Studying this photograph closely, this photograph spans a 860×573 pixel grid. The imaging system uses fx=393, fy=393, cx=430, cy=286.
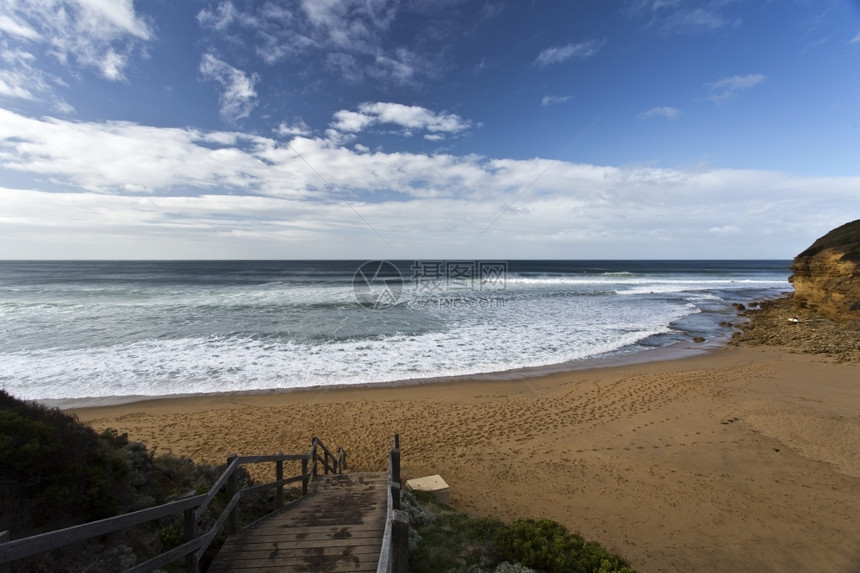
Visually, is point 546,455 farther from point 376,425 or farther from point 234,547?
point 234,547

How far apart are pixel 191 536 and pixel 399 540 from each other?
6.22 ft

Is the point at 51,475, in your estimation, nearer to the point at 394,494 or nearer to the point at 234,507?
the point at 234,507

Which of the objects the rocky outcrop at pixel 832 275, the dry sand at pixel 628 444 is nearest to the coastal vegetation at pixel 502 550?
the dry sand at pixel 628 444

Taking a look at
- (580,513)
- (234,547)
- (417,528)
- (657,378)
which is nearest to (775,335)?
(657,378)

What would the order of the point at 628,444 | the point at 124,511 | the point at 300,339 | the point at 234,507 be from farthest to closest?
the point at 300,339 < the point at 628,444 < the point at 234,507 < the point at 124,511

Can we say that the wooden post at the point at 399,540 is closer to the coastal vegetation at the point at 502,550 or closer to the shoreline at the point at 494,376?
the coastal vegetation at the point at 502,550

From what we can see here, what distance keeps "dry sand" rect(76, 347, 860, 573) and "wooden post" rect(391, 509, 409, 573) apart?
4.51 metres

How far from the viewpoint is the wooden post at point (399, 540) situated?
8.94ft

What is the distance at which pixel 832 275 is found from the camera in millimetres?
24734

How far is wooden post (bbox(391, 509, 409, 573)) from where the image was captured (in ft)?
8.94

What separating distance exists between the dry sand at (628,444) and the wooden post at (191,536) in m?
4.76

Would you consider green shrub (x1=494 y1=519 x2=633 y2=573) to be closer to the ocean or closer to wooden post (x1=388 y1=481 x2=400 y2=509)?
wooden post (x1=388 y1=481 x2=400 y2=509)

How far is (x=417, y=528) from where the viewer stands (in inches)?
218

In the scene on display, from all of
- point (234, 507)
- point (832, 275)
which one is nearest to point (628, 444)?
point (234, 507)
